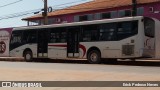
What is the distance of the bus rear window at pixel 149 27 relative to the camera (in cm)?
1894

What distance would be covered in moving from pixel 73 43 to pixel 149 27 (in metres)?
5.19

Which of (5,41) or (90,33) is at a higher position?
(90,33)

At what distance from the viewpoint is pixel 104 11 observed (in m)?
45.8

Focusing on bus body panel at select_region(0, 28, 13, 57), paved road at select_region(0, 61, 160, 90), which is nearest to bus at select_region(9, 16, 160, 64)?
bus body panel at select_region(0, 28, 13, 57)

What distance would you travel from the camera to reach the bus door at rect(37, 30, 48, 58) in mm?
24250

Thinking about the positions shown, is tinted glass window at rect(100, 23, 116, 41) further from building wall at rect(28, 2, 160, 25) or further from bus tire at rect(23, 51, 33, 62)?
building wall at rect(28, 2, 160, 25)

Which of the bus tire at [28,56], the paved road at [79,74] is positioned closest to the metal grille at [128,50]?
the paved road at [79,74]

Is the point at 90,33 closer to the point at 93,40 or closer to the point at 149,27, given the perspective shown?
the point at 93,40

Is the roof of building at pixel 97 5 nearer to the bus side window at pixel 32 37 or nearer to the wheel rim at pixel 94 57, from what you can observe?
the bus side window at pixel 32 37

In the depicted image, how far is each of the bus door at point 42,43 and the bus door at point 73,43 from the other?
7.70 ft

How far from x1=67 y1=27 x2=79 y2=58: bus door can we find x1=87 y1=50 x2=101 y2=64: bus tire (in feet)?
3.62

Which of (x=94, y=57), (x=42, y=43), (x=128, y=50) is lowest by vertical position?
(x=94, y=57)

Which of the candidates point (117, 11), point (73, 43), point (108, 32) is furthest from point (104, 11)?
point (108, 32)

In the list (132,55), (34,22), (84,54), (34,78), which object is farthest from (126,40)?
(34,22)
